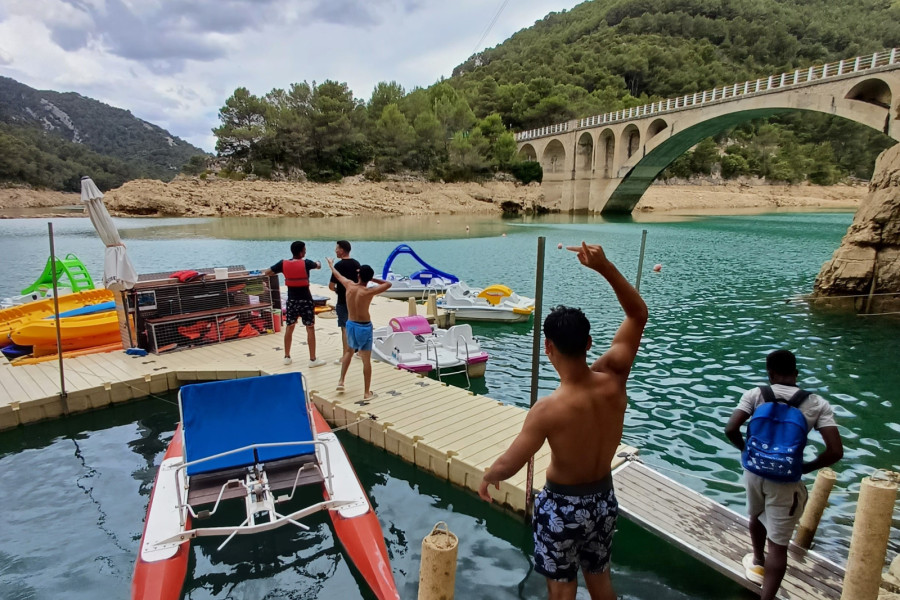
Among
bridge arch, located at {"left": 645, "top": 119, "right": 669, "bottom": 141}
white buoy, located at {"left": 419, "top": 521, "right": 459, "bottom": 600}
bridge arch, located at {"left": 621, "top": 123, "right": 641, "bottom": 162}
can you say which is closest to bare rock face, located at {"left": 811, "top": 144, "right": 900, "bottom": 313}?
white buoy, located at {"left": 419, "top": 521, "right": 459, "bottom": 600}

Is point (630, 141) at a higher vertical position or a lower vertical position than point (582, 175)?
higher

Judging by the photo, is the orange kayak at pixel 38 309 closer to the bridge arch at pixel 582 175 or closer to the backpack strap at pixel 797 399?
the backpack strap at pixel 797 399

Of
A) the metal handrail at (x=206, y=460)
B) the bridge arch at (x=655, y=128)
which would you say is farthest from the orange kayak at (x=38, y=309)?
the bridge arch at (x=655, y=128)

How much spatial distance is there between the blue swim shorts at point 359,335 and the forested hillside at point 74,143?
293ft

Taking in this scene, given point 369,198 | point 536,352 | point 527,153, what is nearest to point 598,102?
point 527,153

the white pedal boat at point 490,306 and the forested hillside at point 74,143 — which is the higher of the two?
the forested hillside at point 74,143

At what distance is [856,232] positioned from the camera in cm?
1477

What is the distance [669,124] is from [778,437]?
54663mm

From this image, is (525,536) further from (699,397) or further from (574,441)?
(699,397)

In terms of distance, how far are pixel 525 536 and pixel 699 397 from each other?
526 cm

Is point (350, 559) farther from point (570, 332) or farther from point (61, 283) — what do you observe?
point (61, 283)

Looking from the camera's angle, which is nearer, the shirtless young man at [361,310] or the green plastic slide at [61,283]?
the shirtless young man at [361,310]

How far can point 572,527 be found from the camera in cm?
252

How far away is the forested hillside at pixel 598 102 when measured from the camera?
205ft
